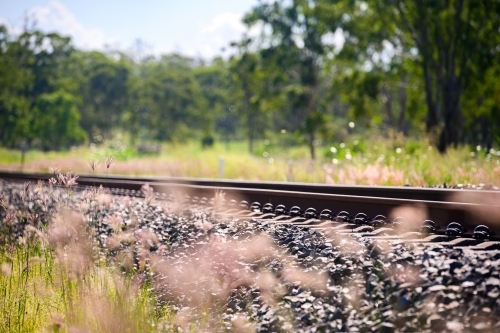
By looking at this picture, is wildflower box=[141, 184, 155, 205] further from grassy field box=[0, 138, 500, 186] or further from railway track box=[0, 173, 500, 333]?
grassy field box=[0, 138, 500, 186]

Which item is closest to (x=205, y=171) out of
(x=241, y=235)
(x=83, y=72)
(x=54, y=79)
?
(x=241, y=235)

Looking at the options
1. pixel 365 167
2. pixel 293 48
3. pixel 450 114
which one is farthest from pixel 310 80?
pixel 365 167

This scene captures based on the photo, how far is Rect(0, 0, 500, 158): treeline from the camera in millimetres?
20188

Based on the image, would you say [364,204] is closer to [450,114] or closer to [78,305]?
[78,305]

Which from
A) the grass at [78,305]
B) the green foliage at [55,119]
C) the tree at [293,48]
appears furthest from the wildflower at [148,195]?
the green foliage at [55,119]

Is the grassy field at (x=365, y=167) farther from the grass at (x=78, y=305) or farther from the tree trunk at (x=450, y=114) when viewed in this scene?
the tree trunk at (x=450, y=114)

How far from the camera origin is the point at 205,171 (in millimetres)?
14664

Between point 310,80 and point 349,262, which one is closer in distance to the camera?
point 349,262

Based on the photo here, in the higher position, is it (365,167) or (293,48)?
(293,48)

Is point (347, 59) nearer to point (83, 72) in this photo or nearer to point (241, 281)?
point (241, 281)

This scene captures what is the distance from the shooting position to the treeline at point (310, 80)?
20188 mm

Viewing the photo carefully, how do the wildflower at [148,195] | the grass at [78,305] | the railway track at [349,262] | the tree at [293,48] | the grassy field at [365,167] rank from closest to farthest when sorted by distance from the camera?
the railway track at [349,262] < the grass at [78,305] < the wildflower at [148,195] < the grassy field at [365,167] < the tree at [293,48]

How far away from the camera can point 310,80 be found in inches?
1266

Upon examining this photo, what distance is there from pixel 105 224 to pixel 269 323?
3732mm
